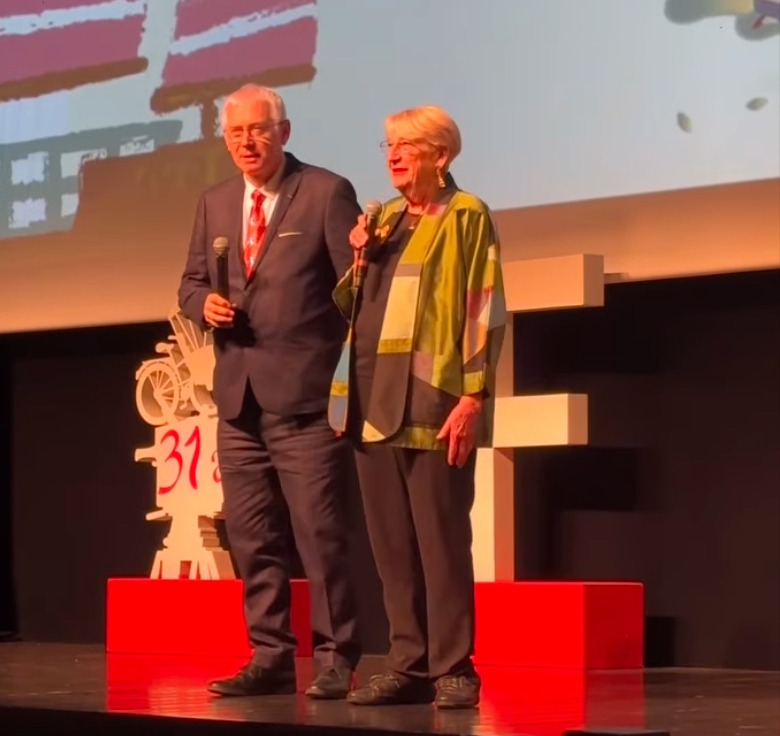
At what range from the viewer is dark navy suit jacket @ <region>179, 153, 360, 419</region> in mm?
3066

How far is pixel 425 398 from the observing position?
9.08 ft

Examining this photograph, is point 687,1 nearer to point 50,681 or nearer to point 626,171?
point 626,171

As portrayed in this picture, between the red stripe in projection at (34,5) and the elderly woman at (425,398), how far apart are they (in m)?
2.48

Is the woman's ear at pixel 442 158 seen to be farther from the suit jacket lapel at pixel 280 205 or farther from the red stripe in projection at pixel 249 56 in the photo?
the red stripe in projection at pixel 249 56

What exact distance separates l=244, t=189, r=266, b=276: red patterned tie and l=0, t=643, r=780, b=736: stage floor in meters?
0.79

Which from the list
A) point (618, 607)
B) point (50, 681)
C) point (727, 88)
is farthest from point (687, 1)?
point (50, 681)

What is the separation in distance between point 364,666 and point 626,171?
1362 millimetres

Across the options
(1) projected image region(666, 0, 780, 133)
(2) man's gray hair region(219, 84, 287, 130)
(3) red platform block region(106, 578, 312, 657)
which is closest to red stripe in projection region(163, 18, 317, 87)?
(1) projected image region(666, 0, 780, 133)

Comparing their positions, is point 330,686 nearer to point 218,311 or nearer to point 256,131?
point 218,311

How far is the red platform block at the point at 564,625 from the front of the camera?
4008 mm

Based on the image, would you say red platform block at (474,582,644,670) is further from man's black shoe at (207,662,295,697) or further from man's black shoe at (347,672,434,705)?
man's black shoe at (347,672,434,705)

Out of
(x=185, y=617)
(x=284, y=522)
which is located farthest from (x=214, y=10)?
(x=284, y=522)

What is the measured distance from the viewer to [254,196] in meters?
3.18

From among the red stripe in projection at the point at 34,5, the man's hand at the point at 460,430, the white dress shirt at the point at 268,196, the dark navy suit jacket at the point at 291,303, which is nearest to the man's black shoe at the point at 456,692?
the man's hand at the point at 460,430
